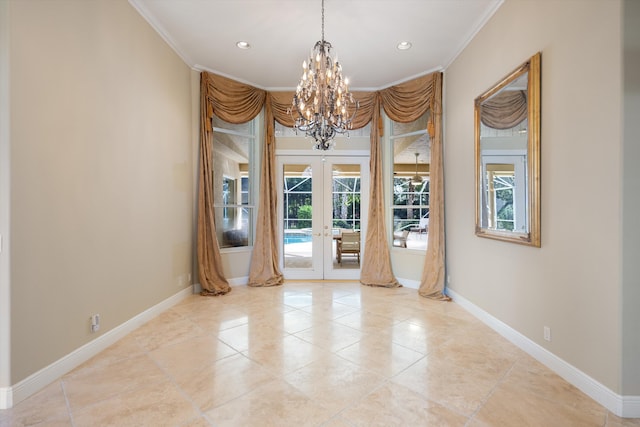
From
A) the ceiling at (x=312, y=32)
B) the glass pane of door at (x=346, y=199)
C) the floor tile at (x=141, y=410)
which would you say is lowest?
the floor tile at (x=141, y=410)

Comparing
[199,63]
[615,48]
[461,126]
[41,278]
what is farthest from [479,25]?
[41,278]

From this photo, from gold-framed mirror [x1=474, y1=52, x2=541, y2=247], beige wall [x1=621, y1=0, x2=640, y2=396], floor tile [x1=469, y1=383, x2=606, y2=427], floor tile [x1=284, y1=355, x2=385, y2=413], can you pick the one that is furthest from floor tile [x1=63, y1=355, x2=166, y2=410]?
gold-framed mirror [x1=474, y1=52, x2=541, y2=247]

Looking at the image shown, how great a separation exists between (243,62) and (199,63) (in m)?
0.70

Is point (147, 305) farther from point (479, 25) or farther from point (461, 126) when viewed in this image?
point (479, 25)

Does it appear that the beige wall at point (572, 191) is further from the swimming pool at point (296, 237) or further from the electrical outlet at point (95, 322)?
the electrical outlet at point (95, 322)

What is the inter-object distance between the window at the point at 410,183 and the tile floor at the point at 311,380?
1813 mm

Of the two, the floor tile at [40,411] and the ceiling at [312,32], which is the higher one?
the ceiling at [312,32]

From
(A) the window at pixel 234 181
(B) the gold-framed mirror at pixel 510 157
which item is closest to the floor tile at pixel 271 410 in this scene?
(B) the gold-framed mirror at pixel 510 157

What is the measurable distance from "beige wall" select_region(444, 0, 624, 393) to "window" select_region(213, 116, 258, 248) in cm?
392

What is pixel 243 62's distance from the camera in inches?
193

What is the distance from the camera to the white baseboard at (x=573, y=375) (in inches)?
81.4

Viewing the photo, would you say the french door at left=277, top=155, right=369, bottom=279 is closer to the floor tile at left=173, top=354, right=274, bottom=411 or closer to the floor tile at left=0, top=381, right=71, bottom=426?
the floor tile at left=173, top=354, right=274, bottom=411

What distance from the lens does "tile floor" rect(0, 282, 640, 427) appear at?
2.05 m

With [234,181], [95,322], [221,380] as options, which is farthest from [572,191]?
[234,181]
